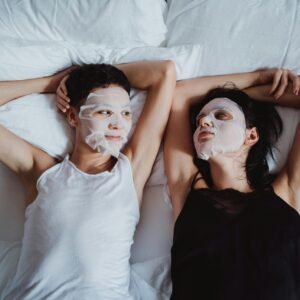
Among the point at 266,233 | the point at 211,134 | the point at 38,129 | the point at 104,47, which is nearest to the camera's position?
the point at 266,233

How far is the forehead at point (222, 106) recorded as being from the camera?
42.9 inches

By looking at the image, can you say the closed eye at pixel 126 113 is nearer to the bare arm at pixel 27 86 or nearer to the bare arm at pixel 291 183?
the bare arm at pixel 27 86

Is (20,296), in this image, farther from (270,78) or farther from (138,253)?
(270,78)

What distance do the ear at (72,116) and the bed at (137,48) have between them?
0.16 feet

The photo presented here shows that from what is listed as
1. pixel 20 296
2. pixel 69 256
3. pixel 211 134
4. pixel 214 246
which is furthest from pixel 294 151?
pixel 20 296

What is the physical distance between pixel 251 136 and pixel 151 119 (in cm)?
32

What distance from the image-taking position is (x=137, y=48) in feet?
4.27

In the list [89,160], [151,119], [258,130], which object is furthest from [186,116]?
[89,160]

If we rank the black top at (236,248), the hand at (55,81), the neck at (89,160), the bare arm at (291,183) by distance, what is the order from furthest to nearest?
1. the hand at (55,81)
2. the neck at (89,160)
3. the bare arm at (291,183)
4. the black top at (236,248)

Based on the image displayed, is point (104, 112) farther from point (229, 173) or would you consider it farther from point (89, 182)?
point (229, 173)

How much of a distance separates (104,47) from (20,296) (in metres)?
0.85

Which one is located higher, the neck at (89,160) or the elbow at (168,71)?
the elbow at (168,71)

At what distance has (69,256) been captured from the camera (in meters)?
0.98

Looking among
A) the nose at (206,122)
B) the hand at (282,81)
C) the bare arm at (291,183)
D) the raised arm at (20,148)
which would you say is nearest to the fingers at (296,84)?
the hand at (282,81)
